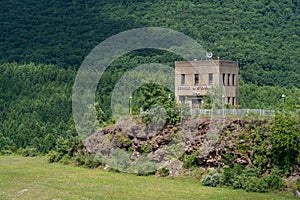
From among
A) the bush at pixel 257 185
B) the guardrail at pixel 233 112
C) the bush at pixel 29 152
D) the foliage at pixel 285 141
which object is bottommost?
the bush at pixel 29 152

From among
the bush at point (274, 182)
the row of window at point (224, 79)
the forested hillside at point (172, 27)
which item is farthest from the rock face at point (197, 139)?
the forested hillside at point (172, 27)

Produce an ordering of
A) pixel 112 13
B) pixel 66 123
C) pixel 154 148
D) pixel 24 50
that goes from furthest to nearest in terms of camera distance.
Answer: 1. pixel 112 13
2. pixel 24 50
3. pixel 66 123
4. pixel 154 148

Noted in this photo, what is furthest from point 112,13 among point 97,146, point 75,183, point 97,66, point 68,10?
point 75,183

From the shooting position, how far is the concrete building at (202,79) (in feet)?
191

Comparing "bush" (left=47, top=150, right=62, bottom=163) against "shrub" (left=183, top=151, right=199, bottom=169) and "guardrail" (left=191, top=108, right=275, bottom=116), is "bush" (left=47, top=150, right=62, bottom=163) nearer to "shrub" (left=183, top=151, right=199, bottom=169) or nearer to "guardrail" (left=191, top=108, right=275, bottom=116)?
"guardrail" (left=191, top=108, right=275, bottom=116)

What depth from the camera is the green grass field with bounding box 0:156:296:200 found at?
40.2 metres

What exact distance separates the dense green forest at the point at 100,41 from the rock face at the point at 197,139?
7.42 meters

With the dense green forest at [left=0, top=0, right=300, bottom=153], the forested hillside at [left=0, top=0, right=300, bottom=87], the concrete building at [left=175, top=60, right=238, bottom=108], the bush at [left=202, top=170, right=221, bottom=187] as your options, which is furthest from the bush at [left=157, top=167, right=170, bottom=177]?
the forested hillside at [left=0, top=0, right=300, bottom=87]

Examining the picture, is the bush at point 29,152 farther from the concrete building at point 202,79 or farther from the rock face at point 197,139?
the concrete building at point 202,79

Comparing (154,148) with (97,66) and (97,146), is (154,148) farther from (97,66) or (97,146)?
(97,66)

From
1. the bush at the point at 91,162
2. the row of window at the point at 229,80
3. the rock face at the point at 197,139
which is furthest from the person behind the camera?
the row of window at the point at 229,80

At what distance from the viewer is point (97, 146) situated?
56.1 m

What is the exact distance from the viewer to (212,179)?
44.2 m

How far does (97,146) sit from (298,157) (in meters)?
18.8
